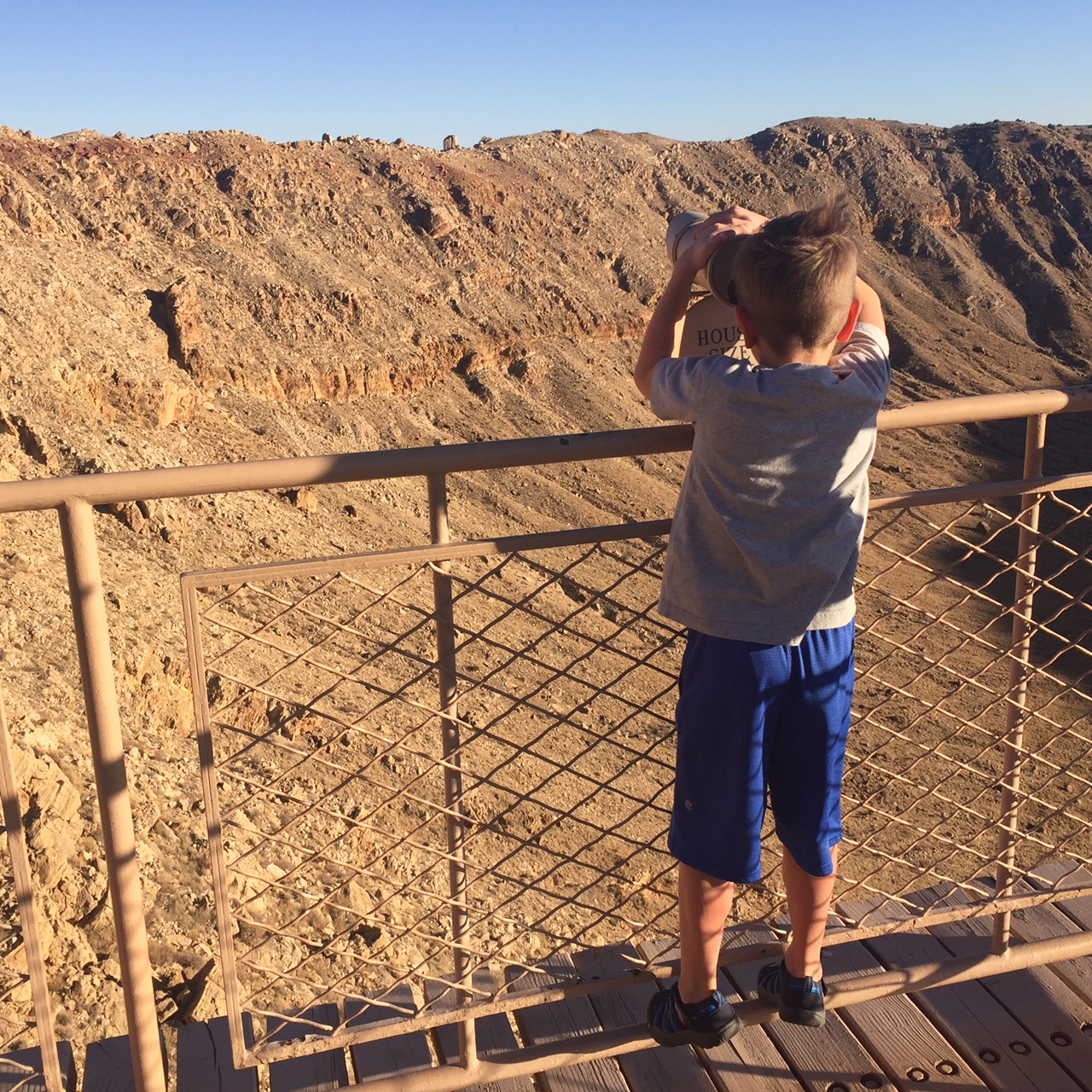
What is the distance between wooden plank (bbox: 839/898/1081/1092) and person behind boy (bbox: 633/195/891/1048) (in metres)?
0.52

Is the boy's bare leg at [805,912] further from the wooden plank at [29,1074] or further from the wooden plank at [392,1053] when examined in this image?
the wooden plank at [29,1074]

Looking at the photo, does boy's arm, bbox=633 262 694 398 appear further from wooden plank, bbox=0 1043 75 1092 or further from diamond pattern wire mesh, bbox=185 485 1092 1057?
wooden plank, bbox=0 1043 75 1092

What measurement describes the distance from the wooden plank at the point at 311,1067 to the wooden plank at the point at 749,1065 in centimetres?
63

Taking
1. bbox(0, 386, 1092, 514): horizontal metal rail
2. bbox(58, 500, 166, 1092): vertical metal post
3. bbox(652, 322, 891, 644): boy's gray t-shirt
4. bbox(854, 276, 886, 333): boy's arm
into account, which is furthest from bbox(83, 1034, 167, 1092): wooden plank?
bbox(854, 276, 886, 333): boy's arm

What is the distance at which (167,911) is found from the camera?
14.8 ft

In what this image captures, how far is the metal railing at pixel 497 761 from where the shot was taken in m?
1.57

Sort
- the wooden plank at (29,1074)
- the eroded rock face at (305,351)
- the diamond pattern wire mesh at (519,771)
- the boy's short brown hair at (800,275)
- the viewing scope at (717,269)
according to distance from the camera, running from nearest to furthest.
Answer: the boy's short brown hair at (800,275)
the viewing scope at (717,269)
the wooden plank at (29,1074)
the diamond pattern wire mesh at (519,771)
the eroded rock face at (305,351)

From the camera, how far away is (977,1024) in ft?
6.57

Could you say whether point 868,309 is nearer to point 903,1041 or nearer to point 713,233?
point 713,233

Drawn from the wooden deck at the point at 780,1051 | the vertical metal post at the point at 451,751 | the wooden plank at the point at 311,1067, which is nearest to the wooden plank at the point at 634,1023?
the wooden deck at the point at 780,1051

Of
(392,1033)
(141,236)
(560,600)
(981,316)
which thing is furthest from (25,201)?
(981,316)

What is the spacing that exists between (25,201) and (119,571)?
23.0ft

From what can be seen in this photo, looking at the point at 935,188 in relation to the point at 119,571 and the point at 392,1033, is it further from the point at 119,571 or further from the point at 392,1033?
the point at 392,1033

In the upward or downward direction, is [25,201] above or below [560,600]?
above
